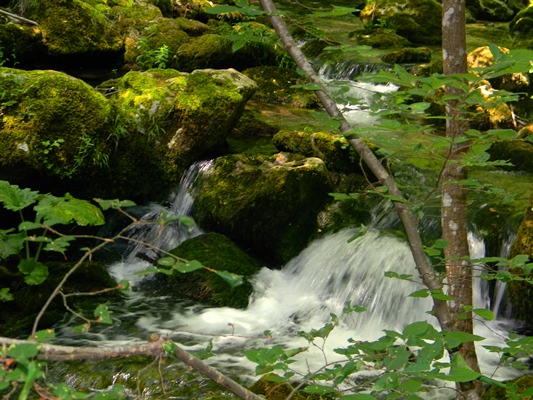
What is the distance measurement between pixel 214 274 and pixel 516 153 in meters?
3.67

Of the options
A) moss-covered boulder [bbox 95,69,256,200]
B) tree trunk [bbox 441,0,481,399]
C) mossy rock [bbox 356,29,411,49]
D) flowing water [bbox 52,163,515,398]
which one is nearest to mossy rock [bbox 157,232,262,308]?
flowing water [bbox 52,163,515,398]

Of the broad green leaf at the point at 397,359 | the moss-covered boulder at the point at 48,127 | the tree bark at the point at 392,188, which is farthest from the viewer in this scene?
the moss-covered boulder at the point at 48,127

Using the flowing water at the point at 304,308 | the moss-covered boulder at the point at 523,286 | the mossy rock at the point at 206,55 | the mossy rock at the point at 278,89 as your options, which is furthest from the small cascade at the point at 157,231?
the mossy rock at the point at 206,55

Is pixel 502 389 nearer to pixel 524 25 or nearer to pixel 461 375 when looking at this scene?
pixel 461 375

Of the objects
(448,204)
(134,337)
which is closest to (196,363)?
(448,204)

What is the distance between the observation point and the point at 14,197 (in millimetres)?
4008

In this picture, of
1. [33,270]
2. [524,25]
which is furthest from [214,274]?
[524,25]

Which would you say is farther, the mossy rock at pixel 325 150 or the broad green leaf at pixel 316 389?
the mossy rock at pixel 325 150

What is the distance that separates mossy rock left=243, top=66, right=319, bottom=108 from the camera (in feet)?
31.1

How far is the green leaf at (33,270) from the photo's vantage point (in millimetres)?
3536

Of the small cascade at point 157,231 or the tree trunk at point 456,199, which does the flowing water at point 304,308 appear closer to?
the small cascade at point 157,231

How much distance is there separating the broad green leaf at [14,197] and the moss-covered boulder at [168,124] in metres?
2.74

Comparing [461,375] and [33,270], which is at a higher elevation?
[461,375]

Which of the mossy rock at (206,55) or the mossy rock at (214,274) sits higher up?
the mossy rock at (206,55)
